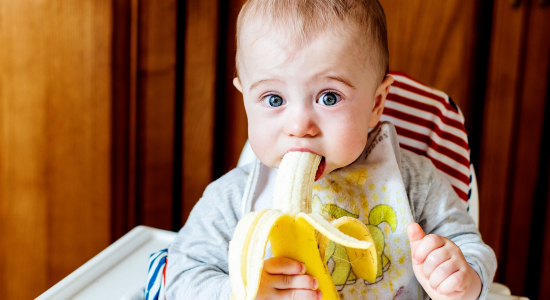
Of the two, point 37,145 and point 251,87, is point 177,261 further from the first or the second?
point 37,145

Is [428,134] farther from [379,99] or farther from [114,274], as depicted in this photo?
[114,274]

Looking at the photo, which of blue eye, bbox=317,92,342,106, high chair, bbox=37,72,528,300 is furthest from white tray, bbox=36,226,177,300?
blue eye, bbox=317,92,342,106

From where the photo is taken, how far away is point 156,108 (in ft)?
4.38

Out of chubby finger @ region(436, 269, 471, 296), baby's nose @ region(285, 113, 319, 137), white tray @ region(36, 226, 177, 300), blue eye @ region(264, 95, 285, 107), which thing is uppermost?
blue eye @ region(264, 95, 285, 107)

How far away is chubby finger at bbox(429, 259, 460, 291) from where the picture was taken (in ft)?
2.00

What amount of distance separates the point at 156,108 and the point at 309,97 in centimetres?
75

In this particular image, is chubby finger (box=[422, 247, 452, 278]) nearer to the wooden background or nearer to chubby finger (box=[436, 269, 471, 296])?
chubby finger (box=[436, 269, 471, 296])

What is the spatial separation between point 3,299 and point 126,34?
2.36ft

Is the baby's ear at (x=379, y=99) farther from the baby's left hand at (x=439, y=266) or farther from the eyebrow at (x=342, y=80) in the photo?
the baby's left hand at (x=439, y=266)

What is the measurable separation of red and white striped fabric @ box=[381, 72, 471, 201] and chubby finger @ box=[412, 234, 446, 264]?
1.22ft

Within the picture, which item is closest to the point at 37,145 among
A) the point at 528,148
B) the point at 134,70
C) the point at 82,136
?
the point at 82,136

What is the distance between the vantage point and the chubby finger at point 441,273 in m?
0.61

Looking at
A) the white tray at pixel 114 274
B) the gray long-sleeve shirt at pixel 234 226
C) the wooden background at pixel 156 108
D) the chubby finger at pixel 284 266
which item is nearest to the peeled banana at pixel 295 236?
the chubby finger at pixel 284 266

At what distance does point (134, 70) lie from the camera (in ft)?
4.24
